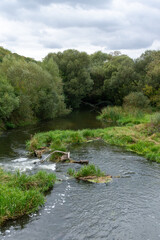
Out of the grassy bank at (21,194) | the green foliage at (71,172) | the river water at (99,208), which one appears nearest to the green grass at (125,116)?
the river water at (99,208)

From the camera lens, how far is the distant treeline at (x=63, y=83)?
130 feet

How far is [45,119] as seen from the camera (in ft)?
158

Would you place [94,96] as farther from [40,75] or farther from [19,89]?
[19,89]

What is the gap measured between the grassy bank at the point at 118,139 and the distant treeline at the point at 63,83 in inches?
442

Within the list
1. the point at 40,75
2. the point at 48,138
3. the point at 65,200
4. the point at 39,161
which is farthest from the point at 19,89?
the point at 65,200

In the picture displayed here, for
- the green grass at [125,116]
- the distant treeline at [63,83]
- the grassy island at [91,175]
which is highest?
the distant treeline at [63,83]

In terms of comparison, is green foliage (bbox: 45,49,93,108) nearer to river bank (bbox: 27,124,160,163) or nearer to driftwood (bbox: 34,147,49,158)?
river bank (bbox: 27,124,160,163)

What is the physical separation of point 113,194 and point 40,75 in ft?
114

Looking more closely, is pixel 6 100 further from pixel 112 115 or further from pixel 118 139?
pixel 112 115

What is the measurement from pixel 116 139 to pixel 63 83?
32.0 m

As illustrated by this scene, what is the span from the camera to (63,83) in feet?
185

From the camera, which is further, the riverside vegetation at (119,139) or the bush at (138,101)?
the bush at (138,101)

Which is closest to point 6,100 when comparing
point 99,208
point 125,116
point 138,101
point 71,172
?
point 125,116

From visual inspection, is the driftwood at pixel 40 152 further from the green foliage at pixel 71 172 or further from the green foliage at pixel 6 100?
the green foliage at pixel 6 100
